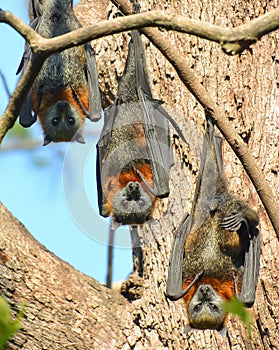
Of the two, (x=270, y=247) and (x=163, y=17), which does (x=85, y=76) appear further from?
(x=163, y=17)

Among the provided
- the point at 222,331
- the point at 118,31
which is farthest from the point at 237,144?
the point at 222,331

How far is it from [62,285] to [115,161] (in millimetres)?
1090

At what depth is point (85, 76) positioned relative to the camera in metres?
5.84

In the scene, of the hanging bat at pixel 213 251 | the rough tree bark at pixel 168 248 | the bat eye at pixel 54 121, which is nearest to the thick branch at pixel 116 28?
Result: the hanging bat at pixel 213 251

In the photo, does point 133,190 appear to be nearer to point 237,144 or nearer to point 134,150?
point 134,150

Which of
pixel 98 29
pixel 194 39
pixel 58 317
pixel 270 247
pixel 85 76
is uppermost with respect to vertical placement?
pixel 194 39

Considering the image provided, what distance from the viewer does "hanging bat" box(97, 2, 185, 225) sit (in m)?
5.55

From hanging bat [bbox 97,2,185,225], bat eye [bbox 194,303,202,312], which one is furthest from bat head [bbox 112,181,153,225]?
bat eye [bbox 194,303,202,312]

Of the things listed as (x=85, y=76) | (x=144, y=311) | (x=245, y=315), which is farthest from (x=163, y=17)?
(x=144, y=311)

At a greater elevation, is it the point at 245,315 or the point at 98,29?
the point at 98,29

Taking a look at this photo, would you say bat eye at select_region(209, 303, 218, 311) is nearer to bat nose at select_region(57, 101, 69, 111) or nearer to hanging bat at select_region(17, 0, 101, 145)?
hanging bat at select_region(17, 0, 101, 145)

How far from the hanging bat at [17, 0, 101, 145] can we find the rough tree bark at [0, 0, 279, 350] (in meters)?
0.81

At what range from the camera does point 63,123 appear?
556 centimetres

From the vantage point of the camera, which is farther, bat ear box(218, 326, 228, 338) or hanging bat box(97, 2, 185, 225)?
bat ear box(218, 326, 228, 338)
